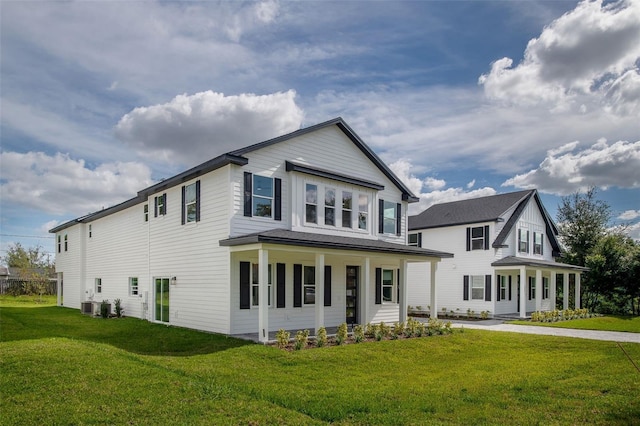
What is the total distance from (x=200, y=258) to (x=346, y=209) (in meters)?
5.80

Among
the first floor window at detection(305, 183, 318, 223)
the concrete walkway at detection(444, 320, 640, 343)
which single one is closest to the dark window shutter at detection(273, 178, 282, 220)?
the first floor window at detection(305, 183, 318, 223)

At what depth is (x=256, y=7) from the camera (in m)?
12.8

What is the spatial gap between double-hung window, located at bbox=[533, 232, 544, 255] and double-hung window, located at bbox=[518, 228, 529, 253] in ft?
3.67

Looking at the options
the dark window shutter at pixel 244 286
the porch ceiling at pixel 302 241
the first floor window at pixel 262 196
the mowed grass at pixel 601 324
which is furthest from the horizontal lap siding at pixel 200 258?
the mowed grass at pixel 601 324

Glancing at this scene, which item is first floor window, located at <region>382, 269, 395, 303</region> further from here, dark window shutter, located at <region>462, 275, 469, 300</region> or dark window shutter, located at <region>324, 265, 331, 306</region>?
dark window shutter, located at <region>462, 275, 469, 300</region>

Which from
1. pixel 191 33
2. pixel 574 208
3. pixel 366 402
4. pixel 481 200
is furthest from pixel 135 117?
pixel 574 208

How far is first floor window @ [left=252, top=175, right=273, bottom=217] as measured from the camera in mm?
14977

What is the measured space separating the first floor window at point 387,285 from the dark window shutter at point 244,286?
7.38m

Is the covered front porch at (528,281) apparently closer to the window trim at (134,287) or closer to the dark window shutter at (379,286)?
the dark window shutter at (379,286)

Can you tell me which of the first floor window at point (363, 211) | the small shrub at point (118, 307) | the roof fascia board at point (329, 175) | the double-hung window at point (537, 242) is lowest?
the small shrub at point (118, 307)

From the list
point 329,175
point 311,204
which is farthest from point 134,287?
point 329,175

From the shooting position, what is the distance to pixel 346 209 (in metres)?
17.6

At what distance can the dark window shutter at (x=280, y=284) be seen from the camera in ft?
51.4

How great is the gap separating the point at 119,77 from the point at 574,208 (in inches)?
1554
